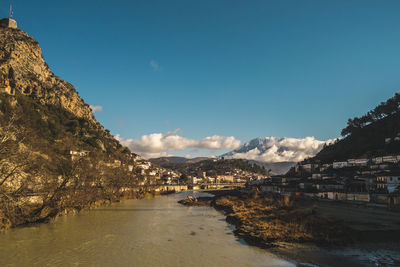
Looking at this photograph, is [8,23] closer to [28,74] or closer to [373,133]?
[28,74]

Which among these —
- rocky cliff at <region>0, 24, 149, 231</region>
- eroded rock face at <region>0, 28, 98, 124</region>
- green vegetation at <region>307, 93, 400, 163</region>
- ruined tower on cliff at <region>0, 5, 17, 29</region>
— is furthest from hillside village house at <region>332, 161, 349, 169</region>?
ruined tower on cliff at <region>0, 5, 17, 29</region>

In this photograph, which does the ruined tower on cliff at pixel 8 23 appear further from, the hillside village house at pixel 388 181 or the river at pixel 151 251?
the hillside village house at pixel 388 181

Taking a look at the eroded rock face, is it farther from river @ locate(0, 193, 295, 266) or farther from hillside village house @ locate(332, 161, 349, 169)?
hillside village house @ locate(332, 161, 349, 169)

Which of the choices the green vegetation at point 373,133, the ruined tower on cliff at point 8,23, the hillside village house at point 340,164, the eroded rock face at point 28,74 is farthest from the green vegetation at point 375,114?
the ruined tower on cliff at point 8,23

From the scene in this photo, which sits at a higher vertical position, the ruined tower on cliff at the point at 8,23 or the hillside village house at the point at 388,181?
the ruined tower on cliff at the point at 8,23

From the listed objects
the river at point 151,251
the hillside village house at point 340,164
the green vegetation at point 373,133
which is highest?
the green vegetation at point 373,133

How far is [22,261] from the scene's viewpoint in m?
20.7

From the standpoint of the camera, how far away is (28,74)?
12050 cm

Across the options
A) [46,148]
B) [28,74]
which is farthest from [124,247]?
[28,74]

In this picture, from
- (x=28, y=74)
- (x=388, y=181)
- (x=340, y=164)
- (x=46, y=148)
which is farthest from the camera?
(x=340, y=164)

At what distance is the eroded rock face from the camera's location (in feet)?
350

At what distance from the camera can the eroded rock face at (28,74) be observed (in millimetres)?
106812

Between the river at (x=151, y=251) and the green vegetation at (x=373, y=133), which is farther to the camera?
the green vegetation at (x=373, y=133)

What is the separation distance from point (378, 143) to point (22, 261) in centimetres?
15748
